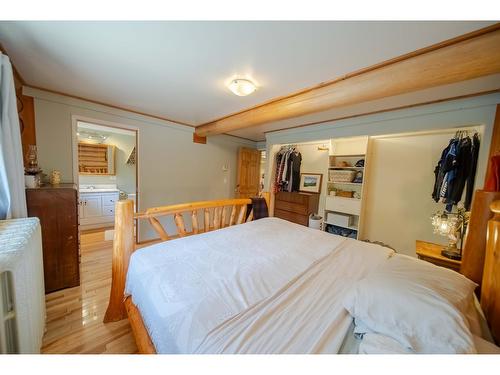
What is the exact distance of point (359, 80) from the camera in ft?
4.91

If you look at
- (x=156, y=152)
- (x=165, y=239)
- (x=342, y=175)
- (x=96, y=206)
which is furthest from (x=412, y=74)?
(x=96, y=206)

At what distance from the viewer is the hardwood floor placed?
1241 millimetres

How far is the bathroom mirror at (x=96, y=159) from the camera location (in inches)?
155

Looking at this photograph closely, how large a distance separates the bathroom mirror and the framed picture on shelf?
4.45 meters

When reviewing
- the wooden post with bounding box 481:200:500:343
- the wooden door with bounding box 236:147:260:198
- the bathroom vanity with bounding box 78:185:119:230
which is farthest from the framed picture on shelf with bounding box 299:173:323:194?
the bathroom vanity with bounding box 78:185:119:230

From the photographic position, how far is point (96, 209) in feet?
12.1

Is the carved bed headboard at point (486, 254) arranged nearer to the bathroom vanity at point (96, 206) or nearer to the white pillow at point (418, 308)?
the white pillow at point (418, 308)

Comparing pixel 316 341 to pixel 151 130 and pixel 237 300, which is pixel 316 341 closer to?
pixel 237 300

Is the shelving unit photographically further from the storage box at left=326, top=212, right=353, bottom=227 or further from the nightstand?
the nightstand

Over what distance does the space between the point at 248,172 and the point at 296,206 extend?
59.2 inches

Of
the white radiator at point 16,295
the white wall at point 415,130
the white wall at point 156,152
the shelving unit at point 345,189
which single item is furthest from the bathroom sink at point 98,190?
the shelving unit at point 345,189

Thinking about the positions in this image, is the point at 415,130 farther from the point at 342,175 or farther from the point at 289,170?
the point at 289,170
